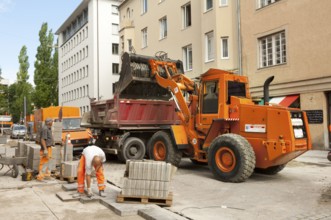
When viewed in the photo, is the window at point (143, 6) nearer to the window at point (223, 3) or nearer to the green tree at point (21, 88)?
the window at point (223, 3)

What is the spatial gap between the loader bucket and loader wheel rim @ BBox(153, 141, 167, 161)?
2481mm

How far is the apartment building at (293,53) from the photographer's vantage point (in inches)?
663

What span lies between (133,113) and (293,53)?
29.1 feet

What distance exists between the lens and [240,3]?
2120cm

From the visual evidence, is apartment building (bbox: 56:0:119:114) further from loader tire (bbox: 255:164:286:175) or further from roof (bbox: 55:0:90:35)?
loader tire (bbox: 255:164:286:175)

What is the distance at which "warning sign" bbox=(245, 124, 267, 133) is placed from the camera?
31.0ft

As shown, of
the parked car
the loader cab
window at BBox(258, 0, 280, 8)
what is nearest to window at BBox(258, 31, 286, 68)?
window at BBox(258, 0, 280, 8)

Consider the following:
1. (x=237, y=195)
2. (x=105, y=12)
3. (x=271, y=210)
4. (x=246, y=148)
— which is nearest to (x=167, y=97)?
(x=246, y=148)

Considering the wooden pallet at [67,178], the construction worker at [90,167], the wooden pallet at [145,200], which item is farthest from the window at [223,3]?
the wooden pallet at [145,200]

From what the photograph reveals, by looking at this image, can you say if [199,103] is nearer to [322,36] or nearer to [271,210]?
[271,210]

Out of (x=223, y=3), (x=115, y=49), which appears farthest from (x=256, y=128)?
(x=115, y=49)

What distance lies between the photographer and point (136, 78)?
13.2 m

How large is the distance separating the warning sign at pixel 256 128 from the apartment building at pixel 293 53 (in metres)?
8.40

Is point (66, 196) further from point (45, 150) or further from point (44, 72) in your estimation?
point (44, 72)
